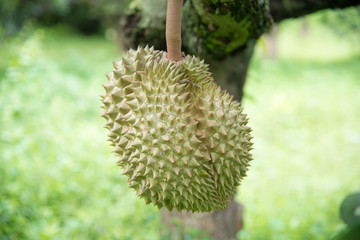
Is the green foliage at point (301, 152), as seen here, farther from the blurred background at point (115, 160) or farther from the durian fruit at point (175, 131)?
the durian fruit at point (175, 131)

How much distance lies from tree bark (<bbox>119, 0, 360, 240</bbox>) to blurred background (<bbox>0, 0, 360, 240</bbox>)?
0.47 feet

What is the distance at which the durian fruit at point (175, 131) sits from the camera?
3.34 ft

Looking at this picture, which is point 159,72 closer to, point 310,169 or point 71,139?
point 71,139

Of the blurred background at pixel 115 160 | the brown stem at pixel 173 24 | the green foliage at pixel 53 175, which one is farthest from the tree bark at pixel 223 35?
the green foliage at pixel 53 175

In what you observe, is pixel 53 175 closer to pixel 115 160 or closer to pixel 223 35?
pixel 115 160

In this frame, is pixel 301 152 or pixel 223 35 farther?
pixel 301 152

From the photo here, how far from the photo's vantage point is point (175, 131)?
1.01 metres

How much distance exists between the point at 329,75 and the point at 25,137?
7335 mm

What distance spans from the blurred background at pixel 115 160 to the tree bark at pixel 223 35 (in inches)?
5.7

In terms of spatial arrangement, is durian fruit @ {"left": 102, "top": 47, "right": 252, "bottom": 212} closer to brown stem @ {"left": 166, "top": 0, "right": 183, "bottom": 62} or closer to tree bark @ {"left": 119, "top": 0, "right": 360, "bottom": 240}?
brown stem @ {"left": 166, "top": 0, "right": 183, "bottom": 62}

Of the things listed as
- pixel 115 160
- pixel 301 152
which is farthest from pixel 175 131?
pixel 301 152

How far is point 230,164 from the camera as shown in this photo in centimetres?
107

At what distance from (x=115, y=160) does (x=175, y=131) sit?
9.38 feet

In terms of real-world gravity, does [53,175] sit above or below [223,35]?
below
